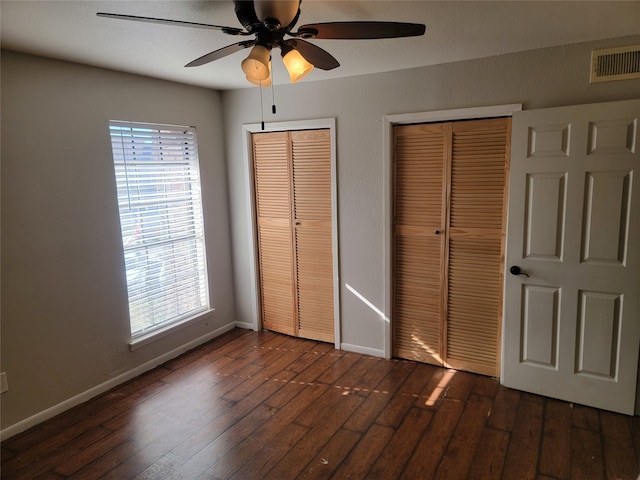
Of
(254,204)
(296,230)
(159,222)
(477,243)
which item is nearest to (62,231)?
(159,222)

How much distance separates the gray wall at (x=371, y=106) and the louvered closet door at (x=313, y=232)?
0.16m

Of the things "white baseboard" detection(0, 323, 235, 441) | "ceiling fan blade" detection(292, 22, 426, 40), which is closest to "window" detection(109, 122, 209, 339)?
"white baseboard" detection(0, 323, 235, 441)

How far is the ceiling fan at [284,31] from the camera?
154cm

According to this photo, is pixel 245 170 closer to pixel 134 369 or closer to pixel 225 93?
pixel 225 93

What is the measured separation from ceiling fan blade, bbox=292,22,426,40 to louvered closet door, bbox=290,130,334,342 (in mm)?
1909

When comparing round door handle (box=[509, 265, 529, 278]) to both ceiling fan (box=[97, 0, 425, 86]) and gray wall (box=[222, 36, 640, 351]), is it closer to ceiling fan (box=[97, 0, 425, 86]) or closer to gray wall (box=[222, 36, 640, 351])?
gray wall (box=[222, 36, 640, 351])

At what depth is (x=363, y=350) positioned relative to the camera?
3.70 meters

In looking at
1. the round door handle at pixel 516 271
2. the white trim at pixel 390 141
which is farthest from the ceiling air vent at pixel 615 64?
the round door handle at pixel 516 271

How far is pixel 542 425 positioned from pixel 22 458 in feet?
10.1

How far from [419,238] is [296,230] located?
1145 millimetres

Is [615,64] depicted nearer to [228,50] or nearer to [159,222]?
[228,50]

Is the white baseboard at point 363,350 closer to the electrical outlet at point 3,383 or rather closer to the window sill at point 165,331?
the window sill at point 165,331

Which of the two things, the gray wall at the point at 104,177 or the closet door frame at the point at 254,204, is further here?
the closet door frame at the point at 254,204

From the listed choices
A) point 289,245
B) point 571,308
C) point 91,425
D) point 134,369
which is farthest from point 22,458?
point 571,308
